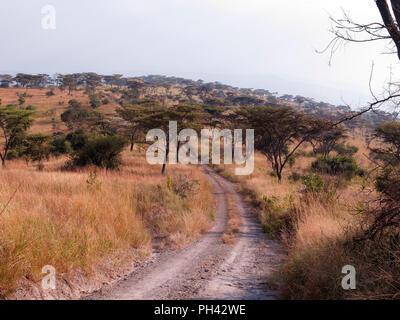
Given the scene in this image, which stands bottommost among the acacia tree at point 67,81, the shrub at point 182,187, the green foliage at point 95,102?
the shrub at point 182,187

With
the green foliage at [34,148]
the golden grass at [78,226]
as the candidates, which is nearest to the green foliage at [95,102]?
the green foliage at [34,148]

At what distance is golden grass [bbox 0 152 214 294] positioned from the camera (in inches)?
133

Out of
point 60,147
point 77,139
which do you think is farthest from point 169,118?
point 60,147

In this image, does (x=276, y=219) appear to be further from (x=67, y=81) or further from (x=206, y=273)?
(x=67, y=81)

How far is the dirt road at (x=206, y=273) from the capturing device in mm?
3561

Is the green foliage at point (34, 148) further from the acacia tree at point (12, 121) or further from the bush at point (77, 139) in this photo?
the bush at point (77, 139)

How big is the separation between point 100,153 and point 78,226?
14.3 m

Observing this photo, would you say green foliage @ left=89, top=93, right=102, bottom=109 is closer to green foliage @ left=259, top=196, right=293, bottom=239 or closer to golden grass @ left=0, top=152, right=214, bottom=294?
golden grass @ left=0, top=152, right=214, bottom=294

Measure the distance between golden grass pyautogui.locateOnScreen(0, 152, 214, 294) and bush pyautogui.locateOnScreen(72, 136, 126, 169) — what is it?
9.84 m

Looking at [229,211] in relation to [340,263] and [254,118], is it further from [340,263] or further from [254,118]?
[254,118]

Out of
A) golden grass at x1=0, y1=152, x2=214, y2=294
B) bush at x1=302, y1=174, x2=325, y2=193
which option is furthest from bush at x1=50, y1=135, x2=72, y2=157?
bush at x1=302, y1=174, x2=325, y2=193

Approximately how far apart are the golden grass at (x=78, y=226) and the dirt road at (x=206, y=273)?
46 centimetres

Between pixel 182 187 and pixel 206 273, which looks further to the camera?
pixel 182 187

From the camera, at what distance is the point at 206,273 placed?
4.35 meters
